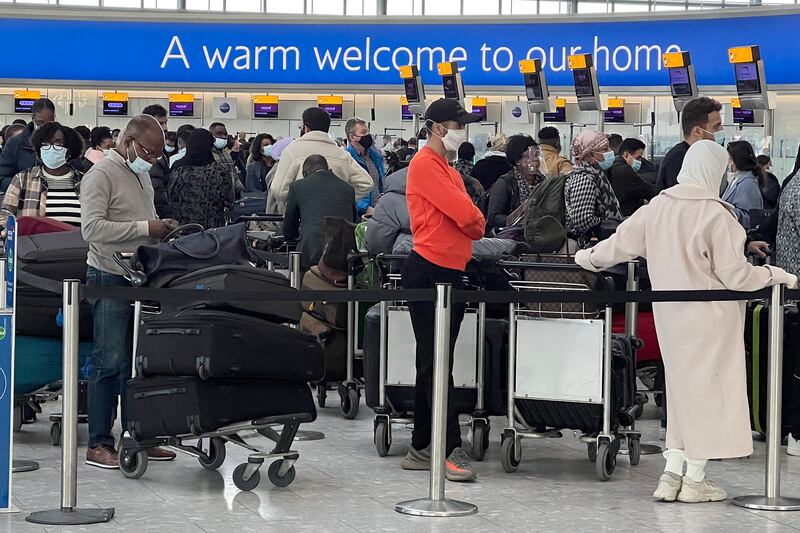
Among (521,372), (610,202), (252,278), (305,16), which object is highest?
(305,16)

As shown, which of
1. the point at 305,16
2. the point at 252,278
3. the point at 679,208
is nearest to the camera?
the point at 679,208

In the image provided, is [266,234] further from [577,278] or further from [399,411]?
[577,278]

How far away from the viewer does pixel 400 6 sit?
28.9 m

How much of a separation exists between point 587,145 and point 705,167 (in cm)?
167

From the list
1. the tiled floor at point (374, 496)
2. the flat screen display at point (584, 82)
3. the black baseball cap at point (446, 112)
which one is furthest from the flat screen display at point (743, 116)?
the black baseball cap at point (446, 112)

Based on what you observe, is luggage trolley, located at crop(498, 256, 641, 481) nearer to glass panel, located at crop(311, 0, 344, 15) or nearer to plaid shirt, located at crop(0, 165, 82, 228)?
plaid shirt, located at crop(0, 165, 82, 228)

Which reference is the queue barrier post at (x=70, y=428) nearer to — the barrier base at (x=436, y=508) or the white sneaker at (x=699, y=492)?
the barrier base at (x=436, y=508)

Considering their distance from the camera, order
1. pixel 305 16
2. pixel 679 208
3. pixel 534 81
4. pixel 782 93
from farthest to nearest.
→ pixel 305 16
pixel 782 93
pixel 534 81
pixel 679 208

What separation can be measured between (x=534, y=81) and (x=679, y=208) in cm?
1078

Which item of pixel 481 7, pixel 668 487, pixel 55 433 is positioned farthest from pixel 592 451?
pixel 481 7

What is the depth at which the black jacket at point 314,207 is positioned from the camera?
27.8 ft

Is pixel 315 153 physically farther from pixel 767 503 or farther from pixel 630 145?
pixel 767 503

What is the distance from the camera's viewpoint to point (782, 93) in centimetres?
1959

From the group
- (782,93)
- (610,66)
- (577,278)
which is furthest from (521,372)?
(610,66)
